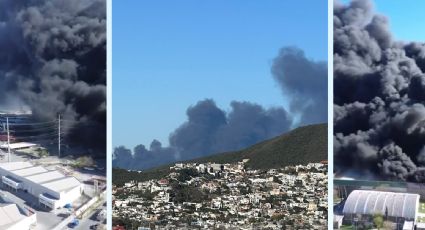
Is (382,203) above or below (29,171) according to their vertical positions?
below

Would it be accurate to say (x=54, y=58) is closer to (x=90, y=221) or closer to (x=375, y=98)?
(x=90, y=221)

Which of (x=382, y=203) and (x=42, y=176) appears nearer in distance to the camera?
(x=382, y=203)

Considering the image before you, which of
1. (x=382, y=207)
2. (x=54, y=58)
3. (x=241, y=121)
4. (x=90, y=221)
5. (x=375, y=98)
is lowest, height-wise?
(x=90, y=221)

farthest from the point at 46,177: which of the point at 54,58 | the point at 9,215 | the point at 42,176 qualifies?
the point at 54,58

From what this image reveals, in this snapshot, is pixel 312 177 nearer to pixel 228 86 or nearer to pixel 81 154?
pixel 228 86

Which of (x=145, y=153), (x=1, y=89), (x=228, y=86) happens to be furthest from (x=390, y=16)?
(x=1, y=89)

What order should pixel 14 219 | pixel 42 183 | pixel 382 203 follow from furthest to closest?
pixel 42 183, pixel 14 219, pixel 382 203

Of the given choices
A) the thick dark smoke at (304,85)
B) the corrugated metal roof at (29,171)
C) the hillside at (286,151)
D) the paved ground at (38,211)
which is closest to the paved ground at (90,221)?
the paved ground at (38,211)
